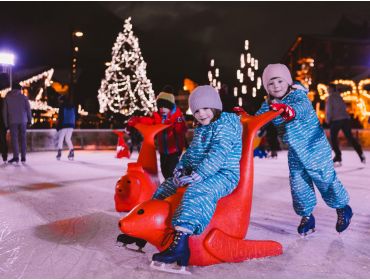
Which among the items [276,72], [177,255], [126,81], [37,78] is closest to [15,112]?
[276,72]

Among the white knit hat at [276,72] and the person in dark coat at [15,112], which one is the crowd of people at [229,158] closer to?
the white knit hat at [276,72]

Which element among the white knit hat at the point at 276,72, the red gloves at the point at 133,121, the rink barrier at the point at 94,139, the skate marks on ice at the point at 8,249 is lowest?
the rink barrier at the point at 94,139

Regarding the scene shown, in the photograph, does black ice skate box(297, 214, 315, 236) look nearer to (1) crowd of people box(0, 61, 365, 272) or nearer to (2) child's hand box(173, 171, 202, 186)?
(1) crowd of people box(0, 61, 365, 272)

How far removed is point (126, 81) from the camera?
26.9 m

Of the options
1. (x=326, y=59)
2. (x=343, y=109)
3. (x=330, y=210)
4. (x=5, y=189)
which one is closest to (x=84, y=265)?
(x=330, y=210)

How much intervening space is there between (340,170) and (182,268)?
626 cm

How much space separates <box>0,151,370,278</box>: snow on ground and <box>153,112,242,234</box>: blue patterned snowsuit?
0.99 ft

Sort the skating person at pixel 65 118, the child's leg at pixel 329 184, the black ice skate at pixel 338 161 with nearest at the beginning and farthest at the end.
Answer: the child's leg at pixel 329 184
the black ice skate at pixel 338 161
the skating person at pixel 65 118

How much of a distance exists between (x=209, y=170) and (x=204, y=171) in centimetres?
3

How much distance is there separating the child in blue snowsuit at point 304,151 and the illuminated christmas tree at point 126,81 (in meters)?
23.6

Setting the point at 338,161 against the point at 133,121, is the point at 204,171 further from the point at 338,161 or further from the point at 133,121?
the point at 338,161

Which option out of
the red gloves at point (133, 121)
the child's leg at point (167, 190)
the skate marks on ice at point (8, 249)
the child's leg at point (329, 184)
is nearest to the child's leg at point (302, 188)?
the child's leg at point (329, 184)

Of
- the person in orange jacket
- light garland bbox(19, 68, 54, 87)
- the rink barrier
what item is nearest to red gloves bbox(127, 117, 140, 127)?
the person in orange jacket

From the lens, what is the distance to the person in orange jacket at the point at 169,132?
176 inches
